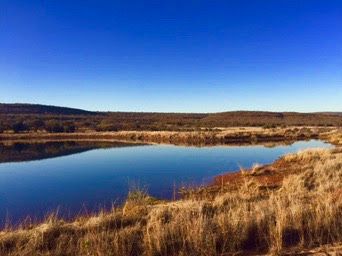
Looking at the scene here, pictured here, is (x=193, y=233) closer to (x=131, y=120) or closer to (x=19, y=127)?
(x=19, y=127)

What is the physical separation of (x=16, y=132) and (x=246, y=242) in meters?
59.9

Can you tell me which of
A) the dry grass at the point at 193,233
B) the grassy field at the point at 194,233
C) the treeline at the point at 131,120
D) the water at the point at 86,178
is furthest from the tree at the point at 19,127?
the dry grass at the point at 193,233

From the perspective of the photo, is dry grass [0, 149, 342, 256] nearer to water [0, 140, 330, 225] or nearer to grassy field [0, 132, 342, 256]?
grassy field [0, 132, 342, 256]

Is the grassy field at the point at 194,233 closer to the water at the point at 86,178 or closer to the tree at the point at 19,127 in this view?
the water at the point at 86,178

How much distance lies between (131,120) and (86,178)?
87.6 metres

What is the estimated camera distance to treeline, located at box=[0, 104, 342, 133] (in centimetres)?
6925

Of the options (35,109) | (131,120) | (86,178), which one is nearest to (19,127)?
(131,120)

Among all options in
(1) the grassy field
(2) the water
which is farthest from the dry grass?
(2) the water

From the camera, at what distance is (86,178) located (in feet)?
64.9

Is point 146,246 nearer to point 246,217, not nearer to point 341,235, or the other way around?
point 246,217

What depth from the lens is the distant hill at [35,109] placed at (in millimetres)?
125375

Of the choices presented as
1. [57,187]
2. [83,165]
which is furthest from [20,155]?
[57,187]

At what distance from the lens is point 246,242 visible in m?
6.72

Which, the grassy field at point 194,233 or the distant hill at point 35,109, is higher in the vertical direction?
the distant hill at point 35,109
